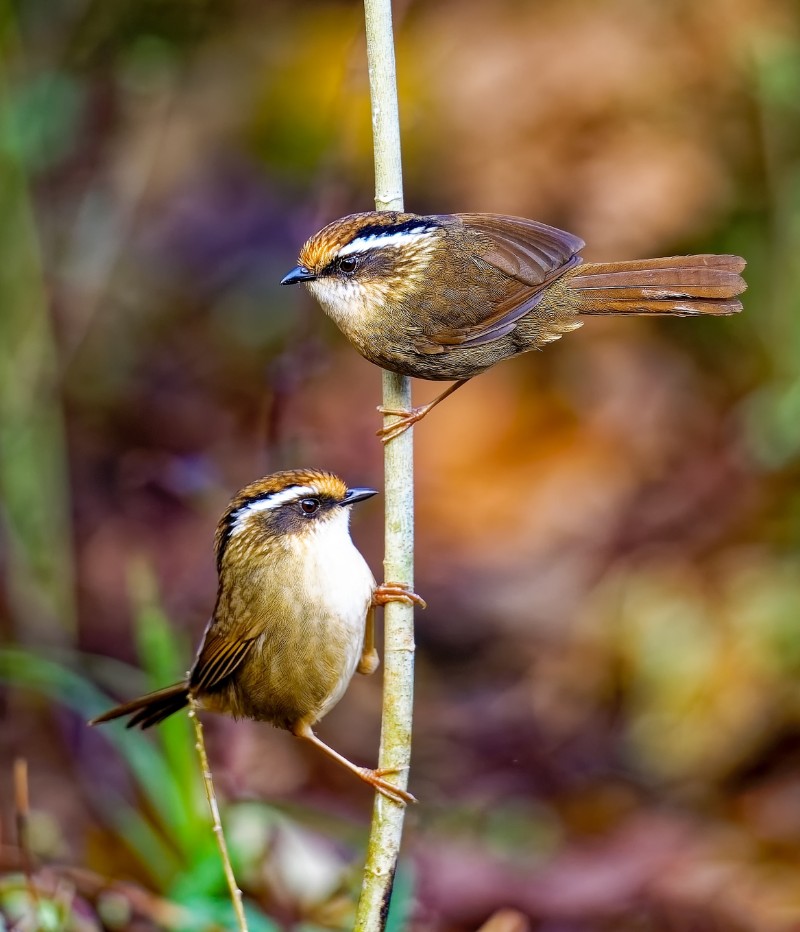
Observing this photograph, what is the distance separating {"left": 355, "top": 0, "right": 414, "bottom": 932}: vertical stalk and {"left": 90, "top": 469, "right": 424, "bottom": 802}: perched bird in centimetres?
15

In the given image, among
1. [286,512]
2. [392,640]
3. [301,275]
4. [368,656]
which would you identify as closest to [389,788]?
[392,640]

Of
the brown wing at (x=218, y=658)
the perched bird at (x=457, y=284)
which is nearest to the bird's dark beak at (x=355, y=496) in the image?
the perched bird at (x=457, y=284)

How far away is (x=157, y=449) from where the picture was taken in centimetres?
830

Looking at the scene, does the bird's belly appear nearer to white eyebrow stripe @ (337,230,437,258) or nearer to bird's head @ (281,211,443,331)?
bird's head @ (281,211,443,331)

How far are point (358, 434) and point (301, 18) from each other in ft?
10.6

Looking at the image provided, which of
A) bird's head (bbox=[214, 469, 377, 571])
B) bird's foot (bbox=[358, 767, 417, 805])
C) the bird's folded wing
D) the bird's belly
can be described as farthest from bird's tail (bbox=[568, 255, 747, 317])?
bird's foot (bbox=[358, 767, 417, 805])

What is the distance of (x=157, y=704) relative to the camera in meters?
3.83

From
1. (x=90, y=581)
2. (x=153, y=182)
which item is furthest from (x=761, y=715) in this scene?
(x=153, y=182)

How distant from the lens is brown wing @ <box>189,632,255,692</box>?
11.6 feet

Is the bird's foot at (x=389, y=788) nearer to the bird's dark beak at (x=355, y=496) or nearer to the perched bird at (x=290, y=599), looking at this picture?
the perched bird at (x=290, y=599)

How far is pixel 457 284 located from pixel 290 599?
1000 millimetres

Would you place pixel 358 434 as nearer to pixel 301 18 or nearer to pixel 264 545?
pixel 301 18

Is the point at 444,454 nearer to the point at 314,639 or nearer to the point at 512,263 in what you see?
the point at 512,263

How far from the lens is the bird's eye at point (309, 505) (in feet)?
11.5
